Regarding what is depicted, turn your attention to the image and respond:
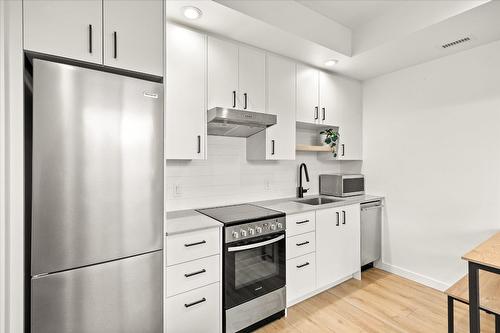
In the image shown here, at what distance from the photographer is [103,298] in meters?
1.41

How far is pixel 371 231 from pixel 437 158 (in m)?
1.13

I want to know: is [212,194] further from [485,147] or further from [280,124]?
[485,147]

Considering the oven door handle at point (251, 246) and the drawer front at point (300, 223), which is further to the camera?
the drawer front at point (300, 223)

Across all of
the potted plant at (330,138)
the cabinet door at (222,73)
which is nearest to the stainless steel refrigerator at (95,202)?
the cabinet door at (222,73)

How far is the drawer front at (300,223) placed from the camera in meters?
2.33

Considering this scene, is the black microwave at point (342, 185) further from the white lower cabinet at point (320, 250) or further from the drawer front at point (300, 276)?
the drawer front at point (300, 276)

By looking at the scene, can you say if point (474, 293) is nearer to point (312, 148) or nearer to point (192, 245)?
point (192, 245)

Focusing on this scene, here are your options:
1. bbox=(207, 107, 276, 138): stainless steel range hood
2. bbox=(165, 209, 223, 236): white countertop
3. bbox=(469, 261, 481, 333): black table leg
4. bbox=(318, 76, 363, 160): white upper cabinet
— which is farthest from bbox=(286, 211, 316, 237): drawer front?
bbox=(469, 261, 481, 333): black table leg

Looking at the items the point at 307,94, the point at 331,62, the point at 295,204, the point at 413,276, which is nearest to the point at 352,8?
the point at 331,62

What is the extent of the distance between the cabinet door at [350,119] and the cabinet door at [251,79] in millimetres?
1243

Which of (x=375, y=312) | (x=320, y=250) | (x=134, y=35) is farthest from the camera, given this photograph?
(x=320, y=250)

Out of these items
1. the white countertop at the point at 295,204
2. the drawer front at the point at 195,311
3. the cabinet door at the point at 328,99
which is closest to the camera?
the drawer front at the point at 195,311

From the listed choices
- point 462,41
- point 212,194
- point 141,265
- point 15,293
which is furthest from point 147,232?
point 462,41

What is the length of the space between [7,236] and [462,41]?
3736 mm
